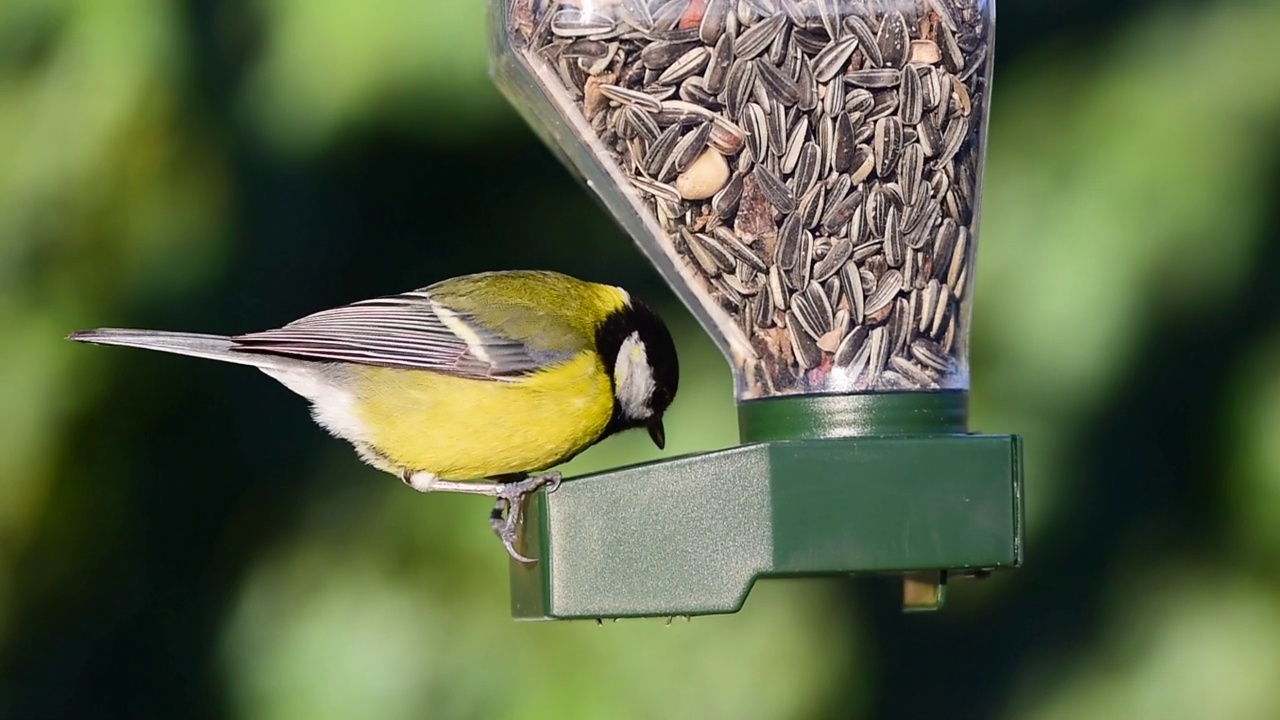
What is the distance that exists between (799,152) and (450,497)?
226cm

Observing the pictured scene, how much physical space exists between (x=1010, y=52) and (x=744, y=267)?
→ 2.75 meters

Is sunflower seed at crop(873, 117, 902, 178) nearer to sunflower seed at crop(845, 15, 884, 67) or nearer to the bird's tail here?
sunflower seed at crop(845, 15, 884, 67)

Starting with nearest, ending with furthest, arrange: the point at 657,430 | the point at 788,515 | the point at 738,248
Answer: the point at 788,515 < the point at 738,248 < the point at 657,430

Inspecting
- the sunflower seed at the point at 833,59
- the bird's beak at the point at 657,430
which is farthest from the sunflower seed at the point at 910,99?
the bird's beak at the point at 657,430

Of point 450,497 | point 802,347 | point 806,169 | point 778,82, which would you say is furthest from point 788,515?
point 450,497

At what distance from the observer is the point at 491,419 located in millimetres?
3035

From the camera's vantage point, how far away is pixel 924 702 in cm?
475

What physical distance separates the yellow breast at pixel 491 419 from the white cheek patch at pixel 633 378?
1.2 inches

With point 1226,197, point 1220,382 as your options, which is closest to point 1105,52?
point 1226,197

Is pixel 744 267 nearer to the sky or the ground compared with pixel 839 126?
nearer to the ground

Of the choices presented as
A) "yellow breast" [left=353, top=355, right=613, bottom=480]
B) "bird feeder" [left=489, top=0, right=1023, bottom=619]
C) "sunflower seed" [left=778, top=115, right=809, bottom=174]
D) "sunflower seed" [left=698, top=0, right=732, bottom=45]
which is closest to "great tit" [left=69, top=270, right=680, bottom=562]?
"yellow breast" [left=353, top=355, right=613, bottom=480]

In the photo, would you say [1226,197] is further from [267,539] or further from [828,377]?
[267,539]

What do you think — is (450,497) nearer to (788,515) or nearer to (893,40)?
(788,515)

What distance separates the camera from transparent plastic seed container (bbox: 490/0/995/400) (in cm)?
245
